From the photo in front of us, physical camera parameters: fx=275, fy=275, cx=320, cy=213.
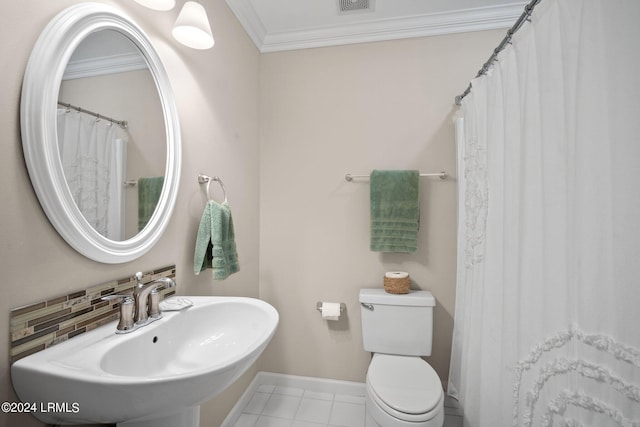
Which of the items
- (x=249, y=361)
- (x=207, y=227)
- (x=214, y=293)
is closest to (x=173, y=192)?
(x=207, y=227)

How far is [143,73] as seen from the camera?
3.40 ft

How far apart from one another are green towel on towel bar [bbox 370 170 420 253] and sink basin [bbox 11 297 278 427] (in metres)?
0.99

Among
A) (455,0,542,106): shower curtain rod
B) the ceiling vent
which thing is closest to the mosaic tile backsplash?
(455,0,542,106): shower curtain rod

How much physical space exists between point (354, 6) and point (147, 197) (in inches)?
Answer: 64.8

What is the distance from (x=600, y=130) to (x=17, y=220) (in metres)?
1.42

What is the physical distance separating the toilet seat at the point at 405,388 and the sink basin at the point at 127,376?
2.26 feet

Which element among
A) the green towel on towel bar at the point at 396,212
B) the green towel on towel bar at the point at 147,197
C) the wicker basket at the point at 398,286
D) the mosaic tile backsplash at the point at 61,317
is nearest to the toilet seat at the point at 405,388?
the wicker basket at the point at 398,286

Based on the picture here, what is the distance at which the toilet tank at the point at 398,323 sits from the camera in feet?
5.36

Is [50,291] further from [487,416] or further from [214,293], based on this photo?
[487,416]

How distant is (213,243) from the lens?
1.26 metres

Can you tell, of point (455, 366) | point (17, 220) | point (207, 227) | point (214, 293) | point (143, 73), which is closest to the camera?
point (17, 220)

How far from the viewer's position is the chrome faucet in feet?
2.95

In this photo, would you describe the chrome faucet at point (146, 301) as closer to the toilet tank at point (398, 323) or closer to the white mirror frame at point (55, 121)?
the white mirror frame at point (55, 121)

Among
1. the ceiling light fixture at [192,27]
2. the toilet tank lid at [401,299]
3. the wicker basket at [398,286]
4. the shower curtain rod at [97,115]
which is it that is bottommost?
the toilet tank lid at [401,299]
